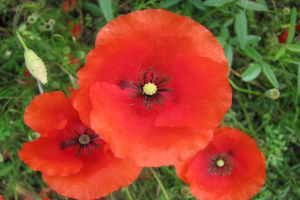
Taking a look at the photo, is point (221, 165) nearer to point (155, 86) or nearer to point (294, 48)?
point (294, 48)

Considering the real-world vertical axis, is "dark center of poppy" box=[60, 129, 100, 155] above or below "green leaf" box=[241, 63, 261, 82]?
below

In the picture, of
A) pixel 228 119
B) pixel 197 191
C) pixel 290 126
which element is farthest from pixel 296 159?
pixel 197 191

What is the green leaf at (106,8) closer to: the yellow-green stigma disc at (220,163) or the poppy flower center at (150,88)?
the poppy flower center at (150,88)

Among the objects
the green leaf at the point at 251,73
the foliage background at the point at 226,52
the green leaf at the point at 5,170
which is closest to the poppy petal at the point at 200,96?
the foliage background at the point at 226,52

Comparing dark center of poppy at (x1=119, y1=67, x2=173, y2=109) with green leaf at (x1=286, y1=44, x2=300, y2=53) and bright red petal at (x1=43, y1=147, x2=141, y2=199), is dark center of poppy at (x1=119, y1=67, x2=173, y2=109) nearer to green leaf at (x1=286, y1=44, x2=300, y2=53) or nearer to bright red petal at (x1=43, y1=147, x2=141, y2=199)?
bright red petal at (x1=43, y1=147, x2=141, y2=199)

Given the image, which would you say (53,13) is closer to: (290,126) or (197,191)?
(197,191)

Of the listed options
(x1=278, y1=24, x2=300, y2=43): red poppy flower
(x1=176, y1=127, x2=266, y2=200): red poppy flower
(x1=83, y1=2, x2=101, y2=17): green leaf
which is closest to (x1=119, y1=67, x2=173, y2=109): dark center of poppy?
(x1=176, y1=127, x2=266, y2=200): red poppy flower

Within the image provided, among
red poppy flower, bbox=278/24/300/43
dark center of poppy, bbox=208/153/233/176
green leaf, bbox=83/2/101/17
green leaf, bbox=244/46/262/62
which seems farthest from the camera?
red poppy flower, bbox=278/24/300/43
